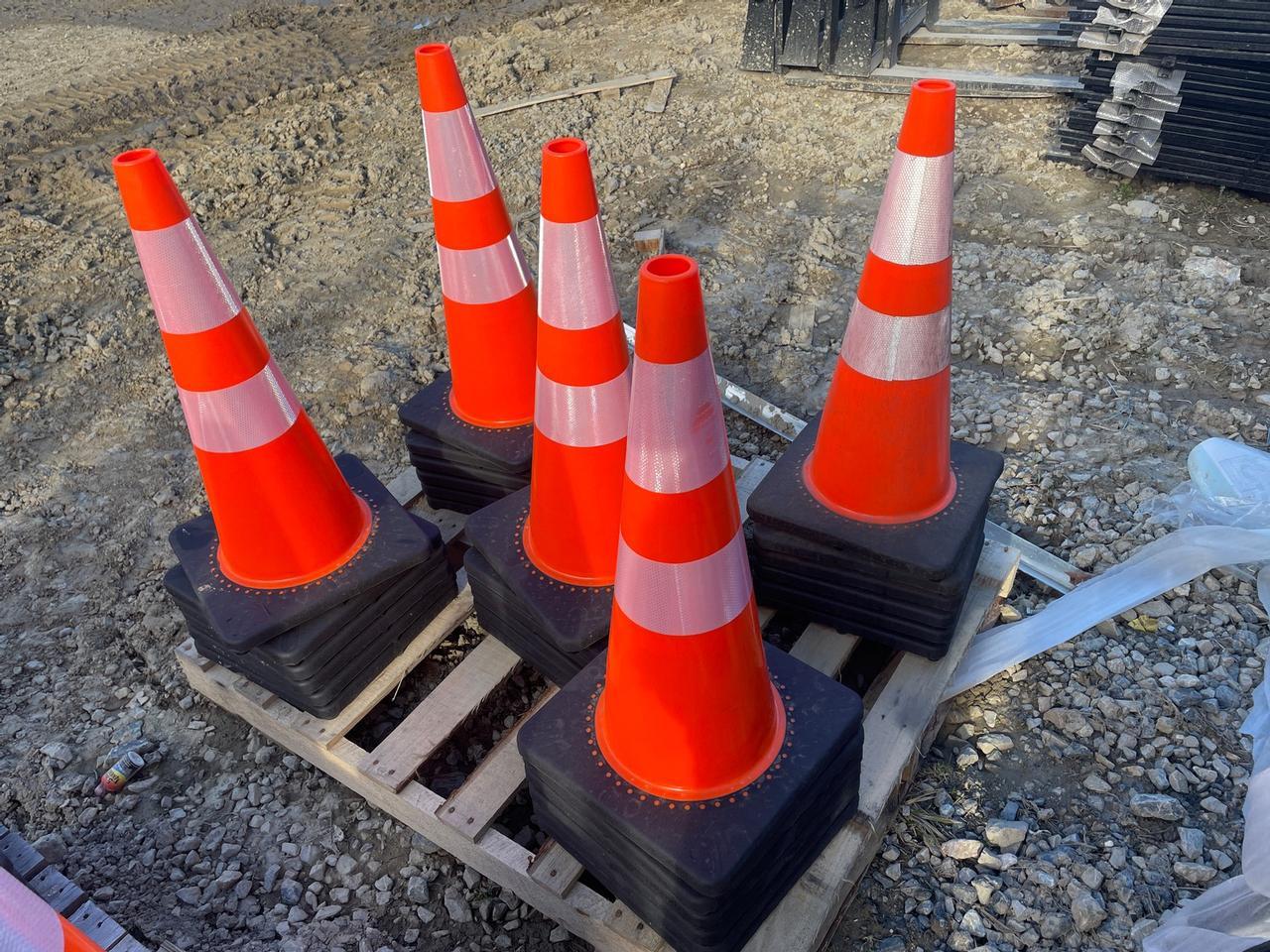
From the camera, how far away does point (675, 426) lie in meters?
1.77

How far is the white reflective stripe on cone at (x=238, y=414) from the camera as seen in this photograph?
2498mm

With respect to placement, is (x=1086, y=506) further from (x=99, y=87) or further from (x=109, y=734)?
(x=99, y=87)

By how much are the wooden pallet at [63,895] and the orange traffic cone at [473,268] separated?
67.8 inches

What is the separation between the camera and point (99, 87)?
25.3ft

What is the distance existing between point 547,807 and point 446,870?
24.3 inches

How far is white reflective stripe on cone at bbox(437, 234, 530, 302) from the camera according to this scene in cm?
294

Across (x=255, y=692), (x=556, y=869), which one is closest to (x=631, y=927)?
(x=556, y=869)

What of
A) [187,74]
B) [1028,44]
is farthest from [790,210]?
[187,74]

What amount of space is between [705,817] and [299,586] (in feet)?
4.54

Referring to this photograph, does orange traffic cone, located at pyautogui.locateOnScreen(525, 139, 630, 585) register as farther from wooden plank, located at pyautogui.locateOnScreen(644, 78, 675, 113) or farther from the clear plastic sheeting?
wooden plank, located at pyautogui.locateOnScreen(644, 78, 675, 113)

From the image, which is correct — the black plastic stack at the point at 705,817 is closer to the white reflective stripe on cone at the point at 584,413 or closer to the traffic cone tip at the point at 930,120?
the white reflective stripe on cone at the point at 584,413

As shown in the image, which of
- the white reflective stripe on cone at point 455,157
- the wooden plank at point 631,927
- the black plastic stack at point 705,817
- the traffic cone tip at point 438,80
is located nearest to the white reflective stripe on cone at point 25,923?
the black plastic stack at point 705,817

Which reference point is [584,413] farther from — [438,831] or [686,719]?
[438,831]

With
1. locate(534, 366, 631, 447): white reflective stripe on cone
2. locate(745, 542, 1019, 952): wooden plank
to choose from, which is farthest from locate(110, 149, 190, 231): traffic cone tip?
locate(745, 542, 1019, 952): wooden plank
